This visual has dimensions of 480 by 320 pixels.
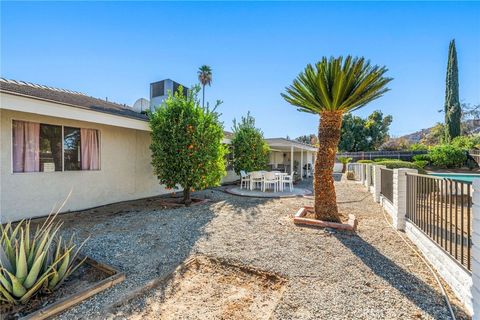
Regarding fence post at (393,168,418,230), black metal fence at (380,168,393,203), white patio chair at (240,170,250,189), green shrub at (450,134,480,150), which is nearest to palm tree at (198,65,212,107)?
white patio chair at (240,170,250,189)

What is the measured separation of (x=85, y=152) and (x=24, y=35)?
426cm

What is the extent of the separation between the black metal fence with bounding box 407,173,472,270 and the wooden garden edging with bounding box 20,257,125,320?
194 inches

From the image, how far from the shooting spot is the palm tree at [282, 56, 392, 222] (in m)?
5.70

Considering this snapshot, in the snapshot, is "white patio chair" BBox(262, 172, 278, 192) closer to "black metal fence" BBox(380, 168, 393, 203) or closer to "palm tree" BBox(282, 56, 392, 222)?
"black metal fence" BBox(380, 168, 393, 203)

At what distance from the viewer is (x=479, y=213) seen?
8.09ft

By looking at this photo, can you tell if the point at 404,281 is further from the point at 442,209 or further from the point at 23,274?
the point at 23,274

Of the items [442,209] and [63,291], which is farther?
[442,209]

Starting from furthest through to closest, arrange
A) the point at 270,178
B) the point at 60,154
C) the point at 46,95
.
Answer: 1. the point at 270,178
2. the point at 60,154
3. the point at 46,95

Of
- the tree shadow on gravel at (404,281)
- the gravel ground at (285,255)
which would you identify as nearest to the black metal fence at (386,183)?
the gravel ground at (285,255)

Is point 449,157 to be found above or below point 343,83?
below

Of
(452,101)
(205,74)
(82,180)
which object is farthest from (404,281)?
(452,101)

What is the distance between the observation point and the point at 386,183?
27.1ft

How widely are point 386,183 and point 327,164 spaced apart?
3.72m

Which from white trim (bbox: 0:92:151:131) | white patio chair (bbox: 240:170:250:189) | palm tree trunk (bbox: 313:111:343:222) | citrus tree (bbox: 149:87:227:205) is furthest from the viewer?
white patio chair (bbox: 240:170:250:189)
